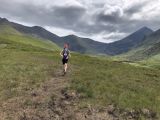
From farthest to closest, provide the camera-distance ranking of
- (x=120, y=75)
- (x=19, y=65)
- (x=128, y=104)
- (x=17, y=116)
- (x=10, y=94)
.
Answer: (x=19, y=65) → (x=120, y=75) → (x=10, y=94) → (x=128, y=104) → (x=17, y=116)

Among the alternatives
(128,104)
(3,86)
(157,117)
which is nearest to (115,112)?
(128,104)

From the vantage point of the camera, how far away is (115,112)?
30594 mm

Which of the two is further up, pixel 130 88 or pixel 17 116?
pixel 130 88

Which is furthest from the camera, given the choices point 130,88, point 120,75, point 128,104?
point 120,75

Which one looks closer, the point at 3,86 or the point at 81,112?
the point at 81,112

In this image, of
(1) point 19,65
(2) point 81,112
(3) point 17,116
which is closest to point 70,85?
(2) point 81,112

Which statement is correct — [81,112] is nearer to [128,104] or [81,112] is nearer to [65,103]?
[65,103]

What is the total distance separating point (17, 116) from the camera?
29.2 metres

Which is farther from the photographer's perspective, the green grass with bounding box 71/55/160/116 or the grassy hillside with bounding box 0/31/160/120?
the green grass with bounding box 71/55/160/116

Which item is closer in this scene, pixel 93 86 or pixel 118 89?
pixel 118 89

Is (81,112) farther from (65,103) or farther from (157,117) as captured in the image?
(157,117)

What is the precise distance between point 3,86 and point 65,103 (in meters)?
9.28

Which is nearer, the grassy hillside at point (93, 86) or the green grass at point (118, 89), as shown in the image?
the grassy hillside at point (93, 86)

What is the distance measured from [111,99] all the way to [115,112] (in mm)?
2512
